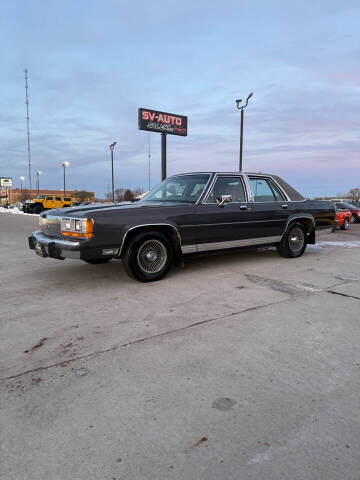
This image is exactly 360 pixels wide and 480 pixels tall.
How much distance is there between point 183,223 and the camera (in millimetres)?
5117

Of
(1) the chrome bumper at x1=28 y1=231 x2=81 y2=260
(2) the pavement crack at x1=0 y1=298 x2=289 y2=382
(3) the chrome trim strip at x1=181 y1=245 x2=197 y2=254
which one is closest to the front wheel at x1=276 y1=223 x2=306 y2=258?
(3) the chrome trim strip at x1=181 y1=245 x2=197 y2=254

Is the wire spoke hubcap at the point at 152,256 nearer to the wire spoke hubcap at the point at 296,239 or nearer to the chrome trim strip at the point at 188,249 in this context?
the chrome trim strip at the point at 188,249

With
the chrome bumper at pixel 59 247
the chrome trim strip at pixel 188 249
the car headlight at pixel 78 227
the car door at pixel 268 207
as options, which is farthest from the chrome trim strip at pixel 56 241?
the car door at pixel 268 207

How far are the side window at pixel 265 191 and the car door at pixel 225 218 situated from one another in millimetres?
296

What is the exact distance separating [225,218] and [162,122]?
21.2 meters

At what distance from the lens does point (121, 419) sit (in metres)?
1.94

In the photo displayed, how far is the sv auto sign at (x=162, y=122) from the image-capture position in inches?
949

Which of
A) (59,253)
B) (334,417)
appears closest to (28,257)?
(59,253)

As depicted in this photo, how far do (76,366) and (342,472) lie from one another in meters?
1.80

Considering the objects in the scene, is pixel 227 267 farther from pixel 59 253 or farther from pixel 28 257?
pixel 28 257

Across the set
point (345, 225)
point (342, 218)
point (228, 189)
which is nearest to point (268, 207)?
point (228, 189)

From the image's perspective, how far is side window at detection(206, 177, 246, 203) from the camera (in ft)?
18.5

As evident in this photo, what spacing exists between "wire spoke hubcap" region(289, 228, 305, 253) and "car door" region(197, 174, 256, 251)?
126 centimetres

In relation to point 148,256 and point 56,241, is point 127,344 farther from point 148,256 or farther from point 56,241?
point 56,241
